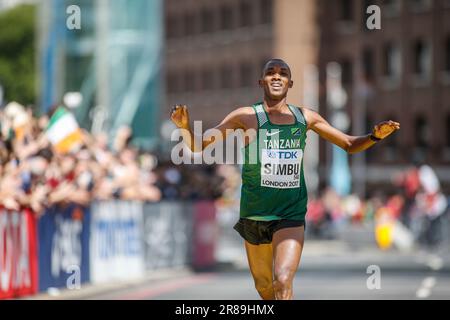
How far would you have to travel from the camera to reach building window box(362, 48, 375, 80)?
89000mm

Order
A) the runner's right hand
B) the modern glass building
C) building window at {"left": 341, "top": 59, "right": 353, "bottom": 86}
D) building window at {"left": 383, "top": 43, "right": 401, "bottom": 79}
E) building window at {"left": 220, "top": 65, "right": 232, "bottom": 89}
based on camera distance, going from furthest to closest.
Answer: building window at {"left": 220, "top": 65, "right": 232, "bottom": 89}, building window at {"left": 341, "top": 59, "right": 353, "bottom": 86}, building window at {"left": 383, "top": 43, "right": 401, "bottom": 79}, the modern glass building, the runner's right hand

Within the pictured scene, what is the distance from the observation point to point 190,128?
1172 centimetres

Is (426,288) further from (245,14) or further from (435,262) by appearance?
(245,14)

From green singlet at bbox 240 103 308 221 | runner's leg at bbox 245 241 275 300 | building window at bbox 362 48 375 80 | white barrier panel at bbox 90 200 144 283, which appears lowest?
white barrier panel at bbox 90 200 144 283

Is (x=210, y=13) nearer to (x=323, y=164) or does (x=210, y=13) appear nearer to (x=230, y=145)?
(x=323, y=164)

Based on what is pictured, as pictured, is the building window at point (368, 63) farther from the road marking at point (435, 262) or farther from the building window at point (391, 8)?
the road marking at point (435, 262)

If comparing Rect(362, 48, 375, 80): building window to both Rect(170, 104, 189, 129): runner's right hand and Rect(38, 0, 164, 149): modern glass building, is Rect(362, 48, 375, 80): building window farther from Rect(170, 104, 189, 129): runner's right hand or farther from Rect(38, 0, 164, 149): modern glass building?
Rect(170, 104, 189, 129): runner's right hand

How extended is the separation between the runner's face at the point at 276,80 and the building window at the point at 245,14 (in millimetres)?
90370

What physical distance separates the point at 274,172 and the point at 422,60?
74791 millimetres

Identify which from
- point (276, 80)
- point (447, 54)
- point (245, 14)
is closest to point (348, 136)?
point (276, 80)

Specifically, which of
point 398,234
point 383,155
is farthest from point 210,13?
point 398,234

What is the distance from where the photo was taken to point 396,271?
28.9 m

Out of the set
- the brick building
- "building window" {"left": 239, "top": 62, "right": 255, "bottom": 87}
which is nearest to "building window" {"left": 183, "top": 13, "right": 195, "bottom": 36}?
the brick building

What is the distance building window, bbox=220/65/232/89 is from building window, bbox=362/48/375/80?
16.4m
